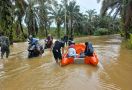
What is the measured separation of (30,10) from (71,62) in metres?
37.9

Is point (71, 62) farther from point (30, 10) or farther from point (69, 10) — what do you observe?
point (69, 10)

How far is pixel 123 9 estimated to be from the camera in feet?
111

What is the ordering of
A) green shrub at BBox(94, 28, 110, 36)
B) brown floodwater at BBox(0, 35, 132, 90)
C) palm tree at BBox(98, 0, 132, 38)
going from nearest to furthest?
brown floodwater at BBox(0, 35, 132, 90)
palm tree at BBox(98, 0, 132, 38)
green shrub at BBox(94, 28, 110, 36)

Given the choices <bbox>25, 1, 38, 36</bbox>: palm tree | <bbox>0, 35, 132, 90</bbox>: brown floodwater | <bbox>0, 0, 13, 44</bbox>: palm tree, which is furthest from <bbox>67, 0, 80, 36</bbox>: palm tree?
<bbox>0, 35, 132, 90</bbox>: brown floodwater

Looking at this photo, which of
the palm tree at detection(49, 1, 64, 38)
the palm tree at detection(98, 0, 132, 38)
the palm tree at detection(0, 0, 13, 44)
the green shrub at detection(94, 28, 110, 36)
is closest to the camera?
the palm tree at detection(0, 0, 13, 44)

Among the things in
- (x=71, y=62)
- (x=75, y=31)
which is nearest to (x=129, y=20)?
(x=71, y=62)

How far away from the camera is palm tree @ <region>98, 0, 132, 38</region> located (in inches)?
1232

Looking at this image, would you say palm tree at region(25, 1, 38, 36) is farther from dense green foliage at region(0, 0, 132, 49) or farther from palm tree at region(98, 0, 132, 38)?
palm tree at region(98, 0, 132, 38)

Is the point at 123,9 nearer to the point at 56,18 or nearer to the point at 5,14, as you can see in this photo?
the point at 5,14

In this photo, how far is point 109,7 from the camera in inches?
1507

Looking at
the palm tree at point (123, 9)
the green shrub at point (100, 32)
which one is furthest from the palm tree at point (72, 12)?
the palm tree at point (123, 9)

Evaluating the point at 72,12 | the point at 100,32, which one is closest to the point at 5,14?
the point at 72,12

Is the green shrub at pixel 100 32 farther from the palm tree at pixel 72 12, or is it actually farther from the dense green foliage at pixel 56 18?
the palm tree at pixel 72 12

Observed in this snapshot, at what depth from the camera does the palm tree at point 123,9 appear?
31305mm
